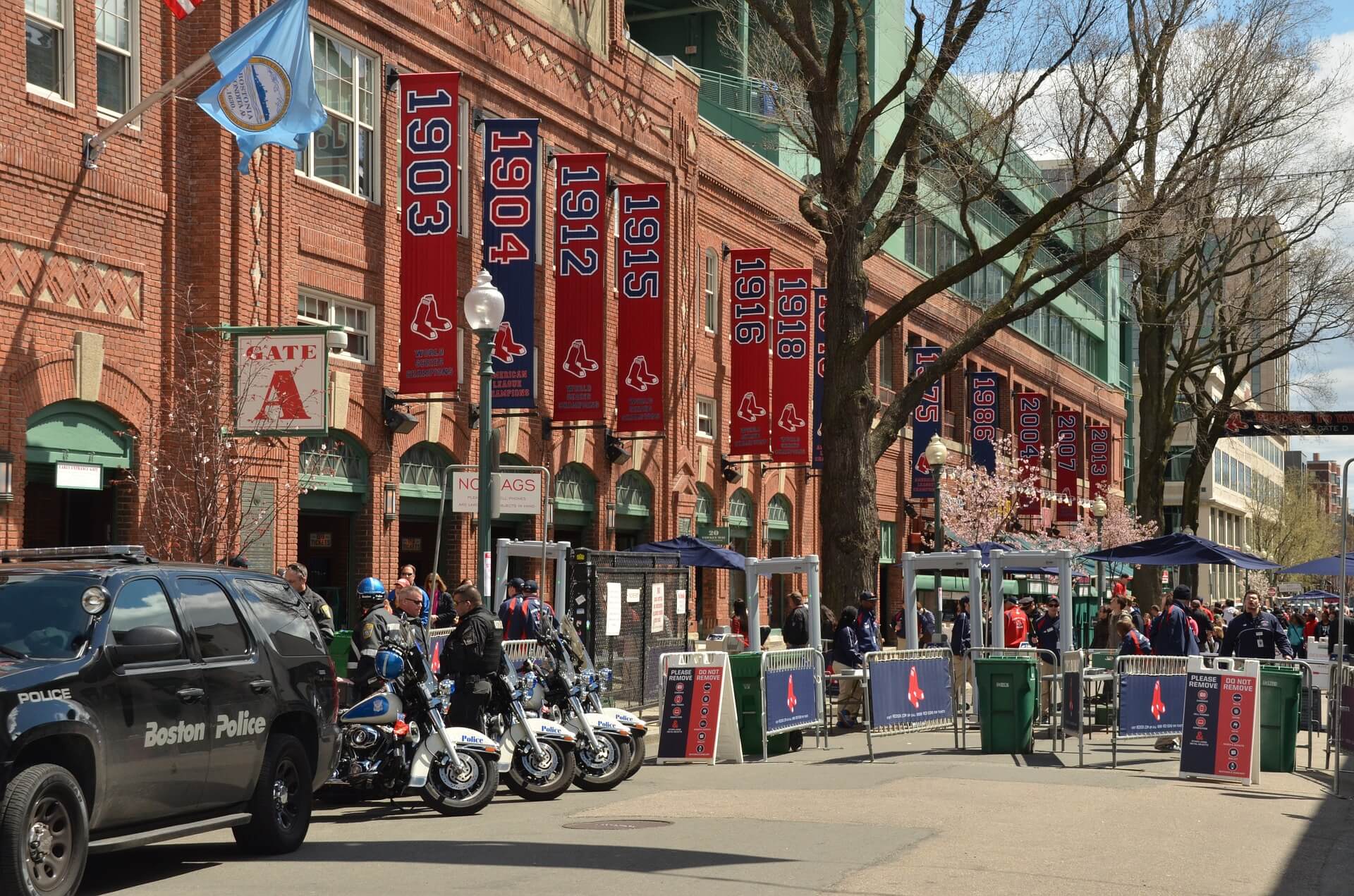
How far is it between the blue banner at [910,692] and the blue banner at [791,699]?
29.8 inches

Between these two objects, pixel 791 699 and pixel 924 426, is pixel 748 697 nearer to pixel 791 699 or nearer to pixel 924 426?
pixel 791 699

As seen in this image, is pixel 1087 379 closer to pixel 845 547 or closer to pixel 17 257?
pixel 845 547

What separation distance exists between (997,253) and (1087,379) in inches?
2210

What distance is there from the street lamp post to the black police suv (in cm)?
582

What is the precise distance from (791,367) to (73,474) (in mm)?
19023

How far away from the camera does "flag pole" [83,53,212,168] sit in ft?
60.0

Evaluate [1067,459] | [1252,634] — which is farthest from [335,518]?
[1067,459]

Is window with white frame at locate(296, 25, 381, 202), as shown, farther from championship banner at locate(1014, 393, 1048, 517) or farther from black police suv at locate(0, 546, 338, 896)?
championship banner at locate(1014, 393, 1048, 517)

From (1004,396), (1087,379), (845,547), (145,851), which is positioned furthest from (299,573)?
(1087,379)

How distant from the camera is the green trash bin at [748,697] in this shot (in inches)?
716

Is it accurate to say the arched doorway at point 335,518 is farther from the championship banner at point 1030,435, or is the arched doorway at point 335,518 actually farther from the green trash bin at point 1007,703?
the championship banner at point 1030,435

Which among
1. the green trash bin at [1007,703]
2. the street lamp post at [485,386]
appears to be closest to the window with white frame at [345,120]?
the street lamp post at [485,386]

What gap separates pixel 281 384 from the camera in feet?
64.5

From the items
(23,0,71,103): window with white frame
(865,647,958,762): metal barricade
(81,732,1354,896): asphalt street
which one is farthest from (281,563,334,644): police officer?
(23,0,71,103): window with white frame
